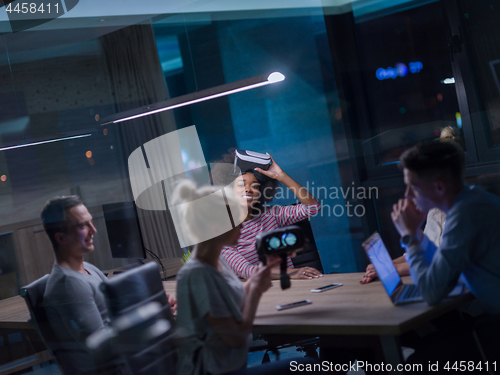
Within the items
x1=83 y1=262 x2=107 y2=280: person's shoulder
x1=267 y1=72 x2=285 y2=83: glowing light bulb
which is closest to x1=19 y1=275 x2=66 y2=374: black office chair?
x1=83 y1=262 x2=107 y2=280: person's shoulder

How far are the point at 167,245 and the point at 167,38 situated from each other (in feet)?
1.71

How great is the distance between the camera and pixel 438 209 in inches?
42.5

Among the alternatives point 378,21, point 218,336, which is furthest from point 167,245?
point 378,21

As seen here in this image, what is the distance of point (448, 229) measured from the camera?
1.07 meters

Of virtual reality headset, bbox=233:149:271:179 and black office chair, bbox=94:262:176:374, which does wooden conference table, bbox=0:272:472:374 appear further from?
virtual reality headset, bbox=233:149:271:179

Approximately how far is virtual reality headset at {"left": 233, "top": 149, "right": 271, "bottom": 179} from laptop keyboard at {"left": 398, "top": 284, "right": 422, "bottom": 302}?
452 mm

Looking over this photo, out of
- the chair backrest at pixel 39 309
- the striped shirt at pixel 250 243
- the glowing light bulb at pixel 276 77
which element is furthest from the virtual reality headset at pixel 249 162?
the chair backrest at pixel 39 309

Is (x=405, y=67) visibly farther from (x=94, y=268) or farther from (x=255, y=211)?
(x=94, y=268)

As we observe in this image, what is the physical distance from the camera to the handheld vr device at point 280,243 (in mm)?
1025

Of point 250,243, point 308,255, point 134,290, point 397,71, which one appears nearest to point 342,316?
point 308,255

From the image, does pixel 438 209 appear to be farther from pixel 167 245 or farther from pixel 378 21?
pixel 167 245

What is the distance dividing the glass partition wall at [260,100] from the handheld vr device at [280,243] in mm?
94

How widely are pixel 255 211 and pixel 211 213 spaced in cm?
11

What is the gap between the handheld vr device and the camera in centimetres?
103
